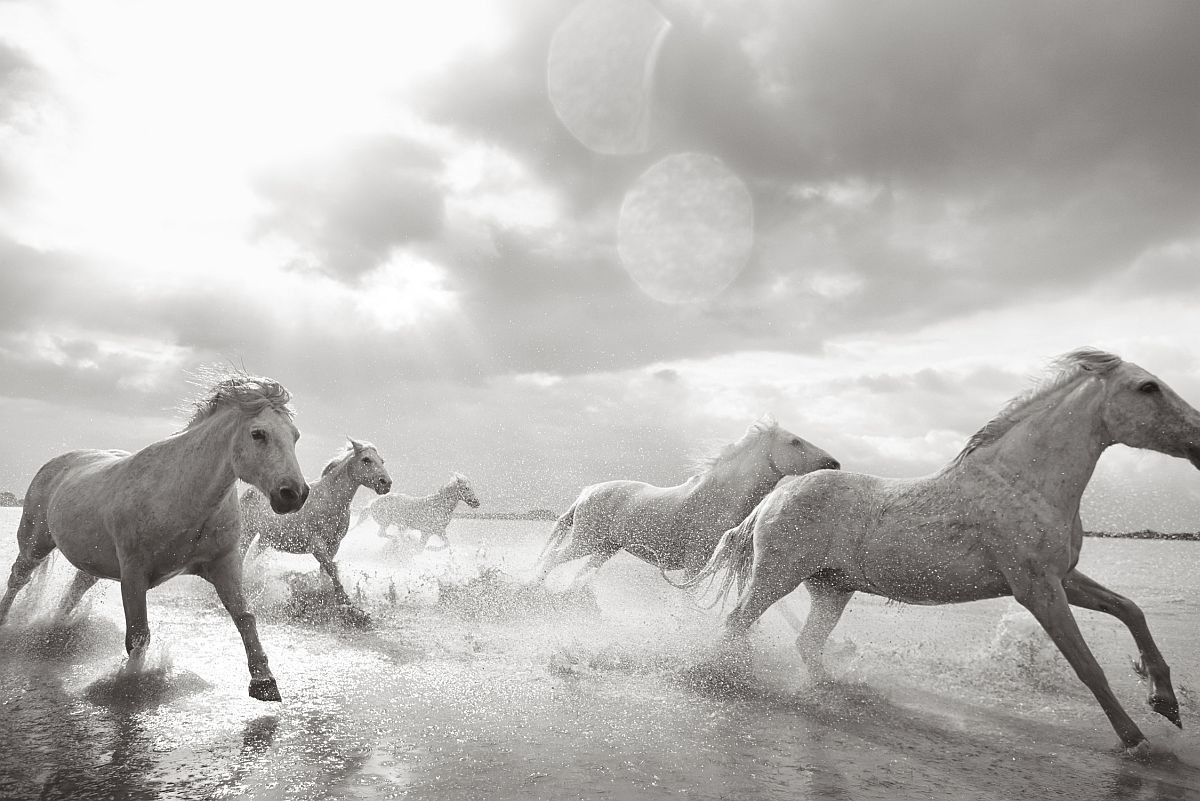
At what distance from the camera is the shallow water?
10.7ft

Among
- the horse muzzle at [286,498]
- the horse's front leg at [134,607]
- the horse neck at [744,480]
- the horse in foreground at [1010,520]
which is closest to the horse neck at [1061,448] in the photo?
the horse in foreground at [1010,520]

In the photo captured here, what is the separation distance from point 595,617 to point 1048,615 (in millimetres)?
→ 4803

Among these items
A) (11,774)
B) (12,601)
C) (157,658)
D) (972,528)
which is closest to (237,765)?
(11,774)

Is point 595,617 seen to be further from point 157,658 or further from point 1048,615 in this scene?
point 1048,615

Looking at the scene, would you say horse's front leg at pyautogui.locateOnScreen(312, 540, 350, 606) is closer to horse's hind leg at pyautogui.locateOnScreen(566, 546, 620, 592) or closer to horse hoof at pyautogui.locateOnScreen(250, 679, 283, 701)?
horse's hind leg at pyautogui.locateOnScreen(566, 546, 620, 592)

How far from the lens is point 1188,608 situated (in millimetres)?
11477

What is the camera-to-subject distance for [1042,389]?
4.98 m

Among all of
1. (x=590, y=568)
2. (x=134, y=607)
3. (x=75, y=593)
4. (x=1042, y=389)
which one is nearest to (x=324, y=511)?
(x=75, y=593)

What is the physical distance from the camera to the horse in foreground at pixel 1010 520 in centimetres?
442

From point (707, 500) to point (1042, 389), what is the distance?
3.28 metres

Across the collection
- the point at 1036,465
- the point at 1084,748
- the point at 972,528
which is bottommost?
the point at 1084,748

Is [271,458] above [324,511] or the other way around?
above

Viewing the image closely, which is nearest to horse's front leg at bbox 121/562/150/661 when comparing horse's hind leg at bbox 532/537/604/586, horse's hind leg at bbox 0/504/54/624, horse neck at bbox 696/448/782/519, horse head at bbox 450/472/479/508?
horse's hind leg at bbox 0/504/54/624

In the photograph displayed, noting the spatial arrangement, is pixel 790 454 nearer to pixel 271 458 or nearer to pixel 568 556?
pixel 568 556
